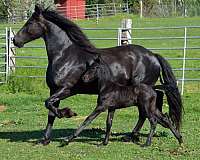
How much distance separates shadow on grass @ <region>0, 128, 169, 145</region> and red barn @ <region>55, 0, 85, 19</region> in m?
35.9

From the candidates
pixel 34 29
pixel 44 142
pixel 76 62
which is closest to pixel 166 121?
pixel 76 62

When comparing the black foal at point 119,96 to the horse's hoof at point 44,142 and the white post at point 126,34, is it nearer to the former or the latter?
the horse's hoof at point 44,142

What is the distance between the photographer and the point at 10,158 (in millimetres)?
7953

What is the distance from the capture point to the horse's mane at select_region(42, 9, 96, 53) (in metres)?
9.19

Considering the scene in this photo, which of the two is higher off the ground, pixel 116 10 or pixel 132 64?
pixel 116 10

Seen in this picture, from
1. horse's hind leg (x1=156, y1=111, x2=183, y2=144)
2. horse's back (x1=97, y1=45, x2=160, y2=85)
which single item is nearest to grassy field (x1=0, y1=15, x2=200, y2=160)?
horse's hind leg (x1=156, y1=111, x2=183, y2=144)

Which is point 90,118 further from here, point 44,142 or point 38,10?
point 38,10

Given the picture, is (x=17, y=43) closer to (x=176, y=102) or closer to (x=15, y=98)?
(x=176, y=102)

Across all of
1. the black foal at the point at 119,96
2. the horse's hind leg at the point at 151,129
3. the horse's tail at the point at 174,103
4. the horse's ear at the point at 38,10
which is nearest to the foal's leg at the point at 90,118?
the black foal at the point at 119,96

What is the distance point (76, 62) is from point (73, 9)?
40232 millimetres

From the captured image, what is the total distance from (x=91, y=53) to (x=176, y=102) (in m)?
1.70

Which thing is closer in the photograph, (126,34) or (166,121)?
(166,121)

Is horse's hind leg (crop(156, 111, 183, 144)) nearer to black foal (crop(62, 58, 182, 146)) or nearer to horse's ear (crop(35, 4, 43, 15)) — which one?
black foal (crop(62, 58, 182, 146))

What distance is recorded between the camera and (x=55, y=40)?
9234 millimetres
